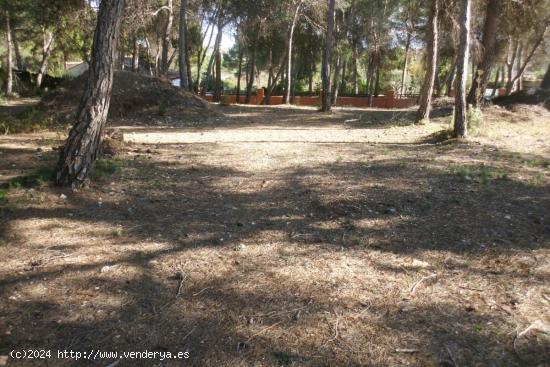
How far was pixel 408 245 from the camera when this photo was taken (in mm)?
3918

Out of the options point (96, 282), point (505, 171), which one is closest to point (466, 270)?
point (96, 282)

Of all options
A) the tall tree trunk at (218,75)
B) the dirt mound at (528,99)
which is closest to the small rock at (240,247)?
the dirt mound at (528,99)

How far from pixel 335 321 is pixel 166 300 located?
1177 mm

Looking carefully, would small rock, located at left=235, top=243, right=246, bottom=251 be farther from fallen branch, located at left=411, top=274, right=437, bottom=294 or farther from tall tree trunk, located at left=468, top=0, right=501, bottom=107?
tall tree trunk, located at left=468, top=0, right=501, bottom=107

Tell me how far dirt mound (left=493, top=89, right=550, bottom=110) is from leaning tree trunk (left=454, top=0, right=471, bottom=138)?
645cm

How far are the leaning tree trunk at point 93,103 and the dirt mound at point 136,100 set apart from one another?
24.5ft

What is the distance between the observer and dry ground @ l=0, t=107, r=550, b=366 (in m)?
2.56

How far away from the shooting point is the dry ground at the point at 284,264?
2.56 meters

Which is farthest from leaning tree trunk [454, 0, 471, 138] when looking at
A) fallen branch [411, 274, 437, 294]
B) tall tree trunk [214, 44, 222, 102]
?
tall tree trunk [214, 44, 222, 102]

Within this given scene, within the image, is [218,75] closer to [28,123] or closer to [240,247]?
[28,123]

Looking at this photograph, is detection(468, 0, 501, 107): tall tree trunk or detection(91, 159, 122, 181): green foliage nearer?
detection(91, 159, 122, 181): green foliage

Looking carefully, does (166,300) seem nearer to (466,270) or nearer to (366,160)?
(466,270)

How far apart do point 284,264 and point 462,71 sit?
7.01 meters

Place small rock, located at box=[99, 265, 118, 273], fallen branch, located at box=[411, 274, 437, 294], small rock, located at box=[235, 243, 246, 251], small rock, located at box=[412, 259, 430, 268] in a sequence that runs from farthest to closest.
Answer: small rock, located at box=[235, 243, 246, 251] → small rock, located at box=[412, 259, 430, 268] → small rock, located at box=[99, 265, 118, 273] → fallen branch, located at box=[411, 274, 437, 294]
